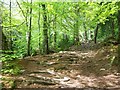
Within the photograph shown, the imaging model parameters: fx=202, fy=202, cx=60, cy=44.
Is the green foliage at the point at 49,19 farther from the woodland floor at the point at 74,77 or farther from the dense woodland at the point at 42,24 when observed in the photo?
the woodland floor at the point at 74,77

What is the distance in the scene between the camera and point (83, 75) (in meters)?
6.32

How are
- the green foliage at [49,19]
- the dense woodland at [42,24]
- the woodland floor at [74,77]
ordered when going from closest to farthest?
1. the woodland floor at [74,77]
2. the dense woodland at [42,24]
3. the green foliage at [49,19]

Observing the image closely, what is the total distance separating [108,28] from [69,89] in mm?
12100

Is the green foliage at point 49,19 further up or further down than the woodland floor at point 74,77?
further up


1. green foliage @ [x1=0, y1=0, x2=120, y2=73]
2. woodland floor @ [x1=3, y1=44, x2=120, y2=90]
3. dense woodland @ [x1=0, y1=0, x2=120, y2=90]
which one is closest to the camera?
woodland floor @ [x1=3, y1=44, x2=120, y2=90]

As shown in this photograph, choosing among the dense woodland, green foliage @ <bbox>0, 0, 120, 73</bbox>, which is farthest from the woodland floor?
green foliage @ <bbox>0, 0, 120, 73</bbox>

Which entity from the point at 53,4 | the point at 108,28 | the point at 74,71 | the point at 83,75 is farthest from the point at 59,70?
the point at 108,28

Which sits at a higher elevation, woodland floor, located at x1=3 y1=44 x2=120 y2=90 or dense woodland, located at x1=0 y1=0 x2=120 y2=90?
dense woodland, located at x1=0 y1=0 x2=120 y2=90

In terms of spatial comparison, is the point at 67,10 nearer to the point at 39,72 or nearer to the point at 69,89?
the point at 39,72

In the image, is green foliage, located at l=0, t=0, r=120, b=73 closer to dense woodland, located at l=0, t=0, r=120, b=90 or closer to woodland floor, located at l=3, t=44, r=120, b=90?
dense woodland, located at l=0, t=0, r=120, b=90

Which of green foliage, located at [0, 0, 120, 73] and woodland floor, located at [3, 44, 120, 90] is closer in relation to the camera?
woodland floor, located at [3, 44, 120, 90]

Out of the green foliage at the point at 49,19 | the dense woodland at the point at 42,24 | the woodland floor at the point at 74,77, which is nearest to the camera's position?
the woodland floor at the point at 74,77

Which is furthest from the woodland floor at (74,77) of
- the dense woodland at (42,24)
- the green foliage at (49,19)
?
the green foliage at (49,19)

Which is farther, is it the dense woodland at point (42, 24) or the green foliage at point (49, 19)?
the green foliage at point (49, 19)
